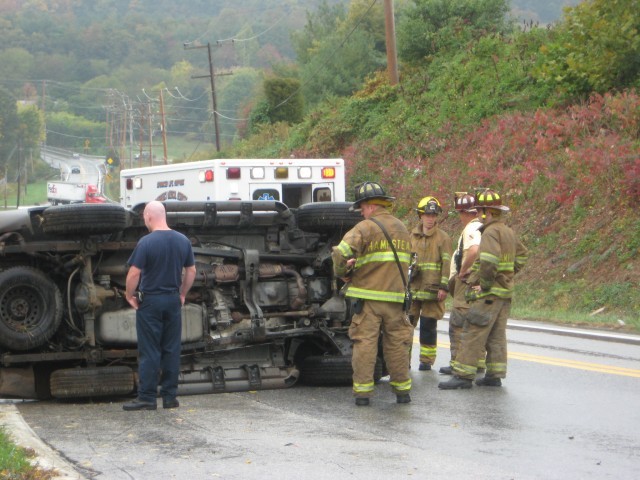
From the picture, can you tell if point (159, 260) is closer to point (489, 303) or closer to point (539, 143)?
point (489, 303)

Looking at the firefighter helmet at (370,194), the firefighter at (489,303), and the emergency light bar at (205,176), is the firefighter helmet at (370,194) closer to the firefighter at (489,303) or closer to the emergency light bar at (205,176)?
the firefighter at (489,303)

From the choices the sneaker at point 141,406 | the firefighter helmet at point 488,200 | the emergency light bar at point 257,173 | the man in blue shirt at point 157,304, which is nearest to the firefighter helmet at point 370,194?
the firefighter helmet at point 488,200

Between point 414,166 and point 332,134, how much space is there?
784 cm

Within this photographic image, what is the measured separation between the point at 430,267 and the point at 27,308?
4223mm

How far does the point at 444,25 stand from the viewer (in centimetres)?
4041

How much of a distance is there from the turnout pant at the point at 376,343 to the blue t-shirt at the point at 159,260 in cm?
162

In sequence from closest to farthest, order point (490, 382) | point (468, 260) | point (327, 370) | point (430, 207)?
point (327, 370), point (490, 382), point (468, 260), point (430, 207)

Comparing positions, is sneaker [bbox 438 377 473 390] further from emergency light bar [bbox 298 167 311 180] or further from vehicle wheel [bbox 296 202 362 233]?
emergency light bar [bbox 298 167 311 180]

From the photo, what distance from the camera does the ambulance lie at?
60.2ft


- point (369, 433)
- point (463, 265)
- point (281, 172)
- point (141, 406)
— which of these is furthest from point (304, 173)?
point (369, 433)

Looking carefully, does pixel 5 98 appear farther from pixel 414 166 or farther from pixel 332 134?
pixel 414 166

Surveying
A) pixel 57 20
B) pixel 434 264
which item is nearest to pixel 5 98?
pixel 57 20

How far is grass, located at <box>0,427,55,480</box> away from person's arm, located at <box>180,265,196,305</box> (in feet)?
8.68

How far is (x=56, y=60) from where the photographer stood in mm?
159125
